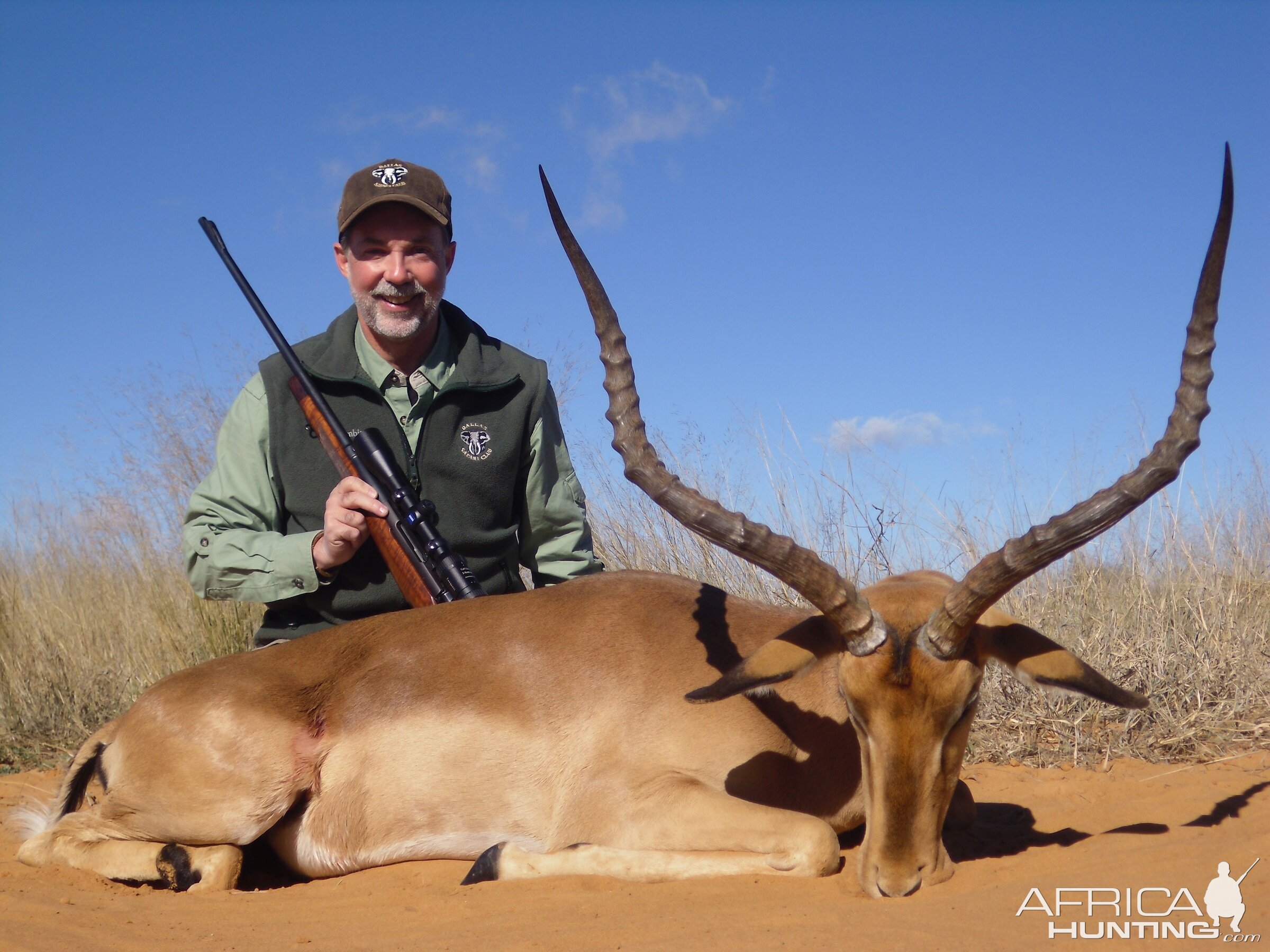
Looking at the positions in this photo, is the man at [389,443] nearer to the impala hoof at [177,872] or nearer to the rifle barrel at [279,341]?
the rifle barrel at [279,341]

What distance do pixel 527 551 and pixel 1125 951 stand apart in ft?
13.6

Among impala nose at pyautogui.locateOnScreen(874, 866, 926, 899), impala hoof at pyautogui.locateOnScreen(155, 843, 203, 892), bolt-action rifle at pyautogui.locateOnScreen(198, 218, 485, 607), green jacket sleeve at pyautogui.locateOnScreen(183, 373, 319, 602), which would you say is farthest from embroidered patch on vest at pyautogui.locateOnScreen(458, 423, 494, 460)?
impala nose at pyautogui.locateOnScreen(874, 866, 926, 899)

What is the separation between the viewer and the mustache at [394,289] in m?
5.97

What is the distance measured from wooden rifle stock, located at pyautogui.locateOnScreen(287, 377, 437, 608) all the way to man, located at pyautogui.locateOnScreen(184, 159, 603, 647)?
4.4 inches

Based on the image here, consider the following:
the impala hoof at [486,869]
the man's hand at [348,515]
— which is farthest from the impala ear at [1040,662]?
the man's hand at [348,515]

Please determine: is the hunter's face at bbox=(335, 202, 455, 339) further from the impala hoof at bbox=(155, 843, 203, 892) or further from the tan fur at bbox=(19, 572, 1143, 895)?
the impala hoof at bbox=(155, 843, 203, 892)

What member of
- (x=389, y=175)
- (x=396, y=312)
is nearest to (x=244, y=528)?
(x=396, y=312)

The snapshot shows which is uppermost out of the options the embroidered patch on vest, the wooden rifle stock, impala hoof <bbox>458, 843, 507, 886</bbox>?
the embroidered patch on vest


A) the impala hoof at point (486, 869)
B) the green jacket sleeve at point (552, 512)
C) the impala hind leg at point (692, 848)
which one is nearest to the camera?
the impala hind leg at point (692, 848)

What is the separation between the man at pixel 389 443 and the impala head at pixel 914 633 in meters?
2.20

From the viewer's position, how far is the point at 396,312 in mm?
6004

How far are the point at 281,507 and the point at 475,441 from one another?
3.71 ft

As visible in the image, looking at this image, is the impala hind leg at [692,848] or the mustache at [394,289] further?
the mustache at [394,289]

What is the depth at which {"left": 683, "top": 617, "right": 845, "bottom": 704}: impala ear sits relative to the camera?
3807 mm
